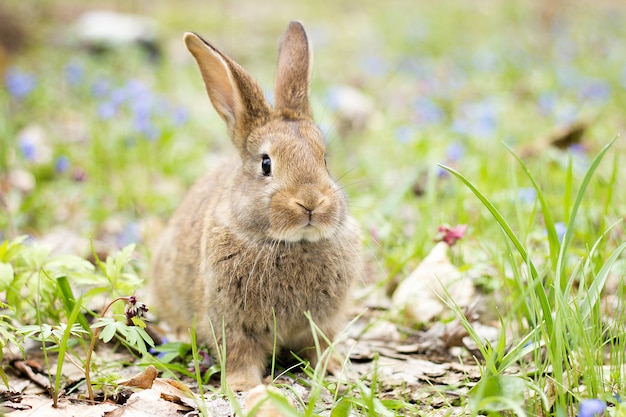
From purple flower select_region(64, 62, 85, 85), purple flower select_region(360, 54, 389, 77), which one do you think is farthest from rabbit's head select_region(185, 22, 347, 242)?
purple flower select_region(360, 54, 389, 77)

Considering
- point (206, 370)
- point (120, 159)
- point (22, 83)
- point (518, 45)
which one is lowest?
point (206, 370)

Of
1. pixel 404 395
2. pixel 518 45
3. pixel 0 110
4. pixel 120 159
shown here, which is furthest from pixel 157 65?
pixel 404 395

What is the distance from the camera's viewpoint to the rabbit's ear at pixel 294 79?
386 centimetres

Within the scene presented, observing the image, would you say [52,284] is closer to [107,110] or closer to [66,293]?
[66,293]

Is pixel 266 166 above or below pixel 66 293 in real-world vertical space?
above

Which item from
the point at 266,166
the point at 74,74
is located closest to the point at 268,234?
the point at 266,166

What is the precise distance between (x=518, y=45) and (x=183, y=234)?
8.16 metres

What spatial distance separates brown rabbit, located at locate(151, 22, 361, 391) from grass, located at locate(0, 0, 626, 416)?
0.36 m

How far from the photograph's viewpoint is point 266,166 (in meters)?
3.57

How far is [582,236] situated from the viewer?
14.3 feet

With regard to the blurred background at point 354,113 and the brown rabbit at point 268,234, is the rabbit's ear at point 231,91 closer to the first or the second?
the brown rabbit at point 268,234

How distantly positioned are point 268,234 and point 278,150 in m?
0.44

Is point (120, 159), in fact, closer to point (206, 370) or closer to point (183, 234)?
point (183, 234)

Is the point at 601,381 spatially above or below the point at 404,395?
above
